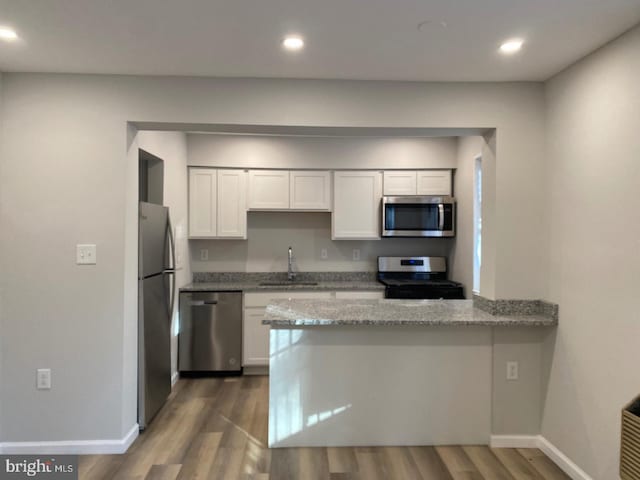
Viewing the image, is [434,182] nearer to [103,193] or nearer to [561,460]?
[561,460]

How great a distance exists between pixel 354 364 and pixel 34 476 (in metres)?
1.87

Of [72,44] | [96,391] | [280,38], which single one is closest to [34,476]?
[96,391]

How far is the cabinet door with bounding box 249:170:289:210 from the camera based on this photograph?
14.1 feet

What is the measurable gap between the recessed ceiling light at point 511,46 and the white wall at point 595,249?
0.44 metres

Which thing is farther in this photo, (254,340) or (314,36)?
(254,340)

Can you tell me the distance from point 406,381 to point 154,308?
6.17 ft

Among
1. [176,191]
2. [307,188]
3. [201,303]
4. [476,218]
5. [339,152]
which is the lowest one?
[201,303]

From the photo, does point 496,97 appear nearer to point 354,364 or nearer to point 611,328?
point 611,328

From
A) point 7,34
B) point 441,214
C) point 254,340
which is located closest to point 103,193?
point 7,34

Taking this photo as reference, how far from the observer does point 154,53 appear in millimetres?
2244

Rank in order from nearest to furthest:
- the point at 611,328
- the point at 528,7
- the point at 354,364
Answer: the point at 528,7
the point at 611,328
the point at 354,364

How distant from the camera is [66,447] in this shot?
2.54m

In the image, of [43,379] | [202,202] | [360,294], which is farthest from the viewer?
[202,202]

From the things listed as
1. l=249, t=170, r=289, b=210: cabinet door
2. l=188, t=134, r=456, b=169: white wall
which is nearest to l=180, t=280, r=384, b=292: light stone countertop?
l=249, t=170, r=289, b=210: cabinet door
